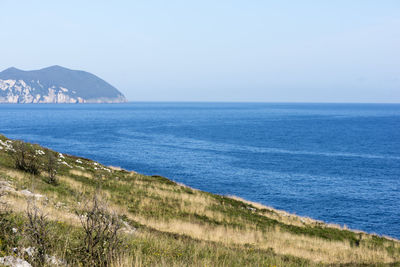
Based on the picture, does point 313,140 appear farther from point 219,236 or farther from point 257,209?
point 219,236

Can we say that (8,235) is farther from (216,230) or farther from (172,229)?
(216,230)

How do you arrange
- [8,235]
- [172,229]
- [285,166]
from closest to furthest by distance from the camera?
1. [8,235]
2. [172,229]
3. [285,166]

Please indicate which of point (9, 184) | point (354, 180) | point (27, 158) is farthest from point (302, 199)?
Answer: point (9, 184)

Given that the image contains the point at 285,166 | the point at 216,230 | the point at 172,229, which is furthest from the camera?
the point at 285,166

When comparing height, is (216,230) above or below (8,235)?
below

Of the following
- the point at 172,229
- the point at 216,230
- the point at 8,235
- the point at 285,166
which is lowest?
the point at 285,166

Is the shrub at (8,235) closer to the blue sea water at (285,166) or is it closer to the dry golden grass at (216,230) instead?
the dry golden grass at (216,230)

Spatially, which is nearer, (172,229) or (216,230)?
(172,229)

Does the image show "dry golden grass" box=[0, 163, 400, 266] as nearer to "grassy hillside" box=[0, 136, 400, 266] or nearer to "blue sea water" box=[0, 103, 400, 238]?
"grassy hillside" box=[0, 136, 400, 266]

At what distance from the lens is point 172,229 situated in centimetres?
1529

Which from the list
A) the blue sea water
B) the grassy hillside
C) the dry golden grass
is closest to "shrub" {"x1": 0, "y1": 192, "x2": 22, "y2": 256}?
the grassy hillside

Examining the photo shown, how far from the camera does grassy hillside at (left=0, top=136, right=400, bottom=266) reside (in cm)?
735

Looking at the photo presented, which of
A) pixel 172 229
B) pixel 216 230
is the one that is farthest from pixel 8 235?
pixel 216 230

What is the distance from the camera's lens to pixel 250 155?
78062mm
